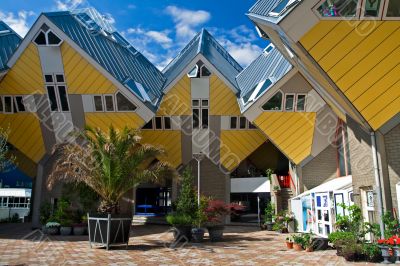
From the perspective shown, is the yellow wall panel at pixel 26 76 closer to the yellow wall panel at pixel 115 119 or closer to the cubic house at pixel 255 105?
the cubic house at pixel 255 105

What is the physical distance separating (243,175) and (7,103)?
1805cm

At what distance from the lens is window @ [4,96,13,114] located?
75.2 feet

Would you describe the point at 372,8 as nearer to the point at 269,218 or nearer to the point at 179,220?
the point at 179,220

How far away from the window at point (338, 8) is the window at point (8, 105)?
19915mm

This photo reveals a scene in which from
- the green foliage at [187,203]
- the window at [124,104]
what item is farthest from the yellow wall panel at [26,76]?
the green foliage at [187,203]

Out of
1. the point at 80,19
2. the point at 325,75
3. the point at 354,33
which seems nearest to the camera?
the point at 354,33

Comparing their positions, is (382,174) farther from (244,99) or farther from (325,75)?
(244,99)

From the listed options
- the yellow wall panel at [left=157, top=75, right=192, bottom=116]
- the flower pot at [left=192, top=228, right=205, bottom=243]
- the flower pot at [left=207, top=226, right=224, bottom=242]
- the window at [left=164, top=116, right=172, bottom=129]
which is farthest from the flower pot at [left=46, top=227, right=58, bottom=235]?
the yellow wall panel at [left=157, top=75, right=192, bottom=116]

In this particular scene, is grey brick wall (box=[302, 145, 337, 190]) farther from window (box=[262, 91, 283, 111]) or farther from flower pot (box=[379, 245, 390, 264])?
flower pot (box=[379, 245, 390, 264])

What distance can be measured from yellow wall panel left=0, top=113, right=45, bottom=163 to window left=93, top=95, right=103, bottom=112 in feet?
13.3

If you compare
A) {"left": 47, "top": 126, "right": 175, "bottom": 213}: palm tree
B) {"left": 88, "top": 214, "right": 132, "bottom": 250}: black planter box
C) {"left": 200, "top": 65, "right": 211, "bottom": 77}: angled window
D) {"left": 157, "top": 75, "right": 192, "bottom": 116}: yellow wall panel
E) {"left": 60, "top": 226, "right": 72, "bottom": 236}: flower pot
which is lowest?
{"left": 60, "top": 226, "right": 72, "bottom": 236}: flower pot

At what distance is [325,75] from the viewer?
1234 centimetres

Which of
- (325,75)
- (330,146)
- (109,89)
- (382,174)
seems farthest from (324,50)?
(109,89)

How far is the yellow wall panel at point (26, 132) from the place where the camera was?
23.2 metres
